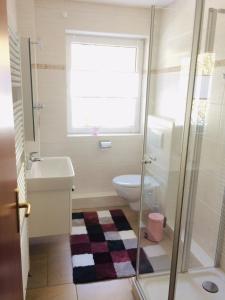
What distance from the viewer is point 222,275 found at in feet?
6.81

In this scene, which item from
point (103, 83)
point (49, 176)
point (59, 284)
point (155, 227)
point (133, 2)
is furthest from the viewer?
point (103, 83)

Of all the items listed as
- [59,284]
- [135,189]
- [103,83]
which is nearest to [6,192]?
[59,284]

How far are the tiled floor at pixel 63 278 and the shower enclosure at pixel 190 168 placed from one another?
0.03 meters

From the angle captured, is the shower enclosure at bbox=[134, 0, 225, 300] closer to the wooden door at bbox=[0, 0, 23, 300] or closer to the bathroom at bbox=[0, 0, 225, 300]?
the bathroom at bbox=[0, 0, 225, 300]

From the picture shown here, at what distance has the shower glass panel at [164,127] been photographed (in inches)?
86.7

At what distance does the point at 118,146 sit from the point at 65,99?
36.6 inches

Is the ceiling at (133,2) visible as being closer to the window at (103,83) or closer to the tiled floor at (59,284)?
the window at (103,83)

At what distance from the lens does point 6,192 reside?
975mm

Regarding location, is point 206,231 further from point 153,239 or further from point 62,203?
point 62,203

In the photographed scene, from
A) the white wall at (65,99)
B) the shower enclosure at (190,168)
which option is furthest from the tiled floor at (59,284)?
the white wall at (65,99)

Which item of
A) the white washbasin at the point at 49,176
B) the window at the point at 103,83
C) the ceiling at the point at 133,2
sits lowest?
the white washbasin at the point at 49,176

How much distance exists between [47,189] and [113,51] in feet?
6.90

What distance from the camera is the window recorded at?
10.8ft

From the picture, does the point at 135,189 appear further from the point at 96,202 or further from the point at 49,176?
the point at 49,176
